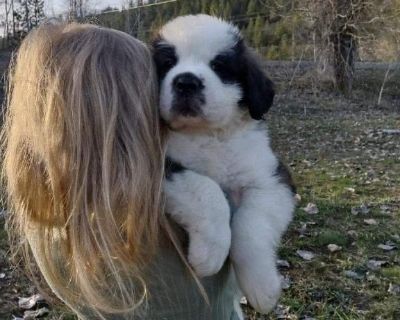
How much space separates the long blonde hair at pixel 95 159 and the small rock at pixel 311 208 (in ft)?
11.8

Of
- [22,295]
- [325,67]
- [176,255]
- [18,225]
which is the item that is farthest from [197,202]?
[325,67]

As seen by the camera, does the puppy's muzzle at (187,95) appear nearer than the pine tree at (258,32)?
Yes

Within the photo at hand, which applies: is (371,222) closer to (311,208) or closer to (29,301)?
(311,208)

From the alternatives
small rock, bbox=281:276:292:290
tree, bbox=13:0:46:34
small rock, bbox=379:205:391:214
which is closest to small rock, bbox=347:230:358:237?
small rock, bbox=379:205:391:214

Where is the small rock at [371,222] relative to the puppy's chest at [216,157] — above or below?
below

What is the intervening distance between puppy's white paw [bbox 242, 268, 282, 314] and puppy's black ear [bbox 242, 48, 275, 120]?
0.49 m

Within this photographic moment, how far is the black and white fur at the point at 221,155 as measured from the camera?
170cm

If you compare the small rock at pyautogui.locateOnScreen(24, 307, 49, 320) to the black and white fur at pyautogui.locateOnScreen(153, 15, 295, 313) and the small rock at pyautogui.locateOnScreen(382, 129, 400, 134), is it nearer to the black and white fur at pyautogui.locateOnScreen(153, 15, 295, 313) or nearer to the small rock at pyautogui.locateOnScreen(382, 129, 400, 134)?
the black and white fur at pyautogui.locateOnScreen(153, 15, 295, 313)

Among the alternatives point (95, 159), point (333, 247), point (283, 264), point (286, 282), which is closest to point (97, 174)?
point (95, 159)

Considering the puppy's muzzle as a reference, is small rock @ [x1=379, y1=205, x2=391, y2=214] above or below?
below

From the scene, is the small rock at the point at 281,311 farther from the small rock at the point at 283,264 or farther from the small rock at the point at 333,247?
the small rock at the point at 333,247

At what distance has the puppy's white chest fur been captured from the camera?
1.82 meters

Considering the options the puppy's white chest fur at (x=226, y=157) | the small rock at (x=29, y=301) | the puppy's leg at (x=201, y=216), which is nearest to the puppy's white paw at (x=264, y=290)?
the puppy's leg at (x=201, y=216)

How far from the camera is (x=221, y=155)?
184 centimetres
